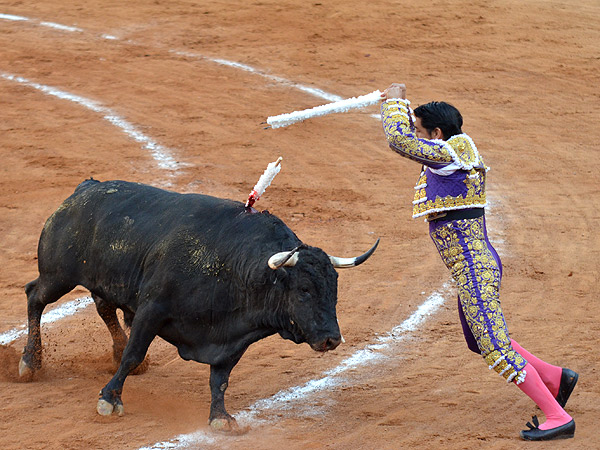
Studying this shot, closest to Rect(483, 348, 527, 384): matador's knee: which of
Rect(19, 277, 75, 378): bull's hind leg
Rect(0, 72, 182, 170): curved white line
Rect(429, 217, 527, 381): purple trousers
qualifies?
Rect(429, 217, 527, 381): purple trousers

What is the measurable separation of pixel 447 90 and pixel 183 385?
993 cm

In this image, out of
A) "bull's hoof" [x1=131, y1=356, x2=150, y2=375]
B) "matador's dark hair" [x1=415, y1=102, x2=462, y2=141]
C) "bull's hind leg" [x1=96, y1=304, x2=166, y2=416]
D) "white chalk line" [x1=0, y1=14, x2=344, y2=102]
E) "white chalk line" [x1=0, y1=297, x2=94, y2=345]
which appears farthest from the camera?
"white chalk line" [x1=0, y1=14, x2=344, y2=102]

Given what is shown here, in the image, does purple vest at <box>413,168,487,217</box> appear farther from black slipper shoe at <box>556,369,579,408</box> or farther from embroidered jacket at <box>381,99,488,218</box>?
black slipper shoe at <box>556,369,579,408</box>

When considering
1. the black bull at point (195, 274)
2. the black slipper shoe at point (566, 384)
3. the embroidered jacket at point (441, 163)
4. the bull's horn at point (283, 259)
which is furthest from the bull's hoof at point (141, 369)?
the black slipper shoe at point (566, 384)

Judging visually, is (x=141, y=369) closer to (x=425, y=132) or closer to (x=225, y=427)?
(x=225, y=427)

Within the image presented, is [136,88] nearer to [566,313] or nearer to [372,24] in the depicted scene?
[372,24]

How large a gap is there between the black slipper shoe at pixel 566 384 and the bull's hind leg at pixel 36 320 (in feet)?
11.1

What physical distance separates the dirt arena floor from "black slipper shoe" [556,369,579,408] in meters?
0.22

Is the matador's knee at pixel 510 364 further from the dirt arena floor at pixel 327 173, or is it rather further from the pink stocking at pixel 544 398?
the dirt arena floor at pixel 327 173

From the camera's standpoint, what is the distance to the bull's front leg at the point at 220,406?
5.55 metres

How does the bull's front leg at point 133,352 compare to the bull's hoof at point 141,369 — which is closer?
the bull's front leg at point 133,352

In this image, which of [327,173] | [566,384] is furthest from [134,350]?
[327,173]

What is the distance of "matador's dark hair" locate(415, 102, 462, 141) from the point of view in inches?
213

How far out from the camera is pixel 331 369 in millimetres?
6746
